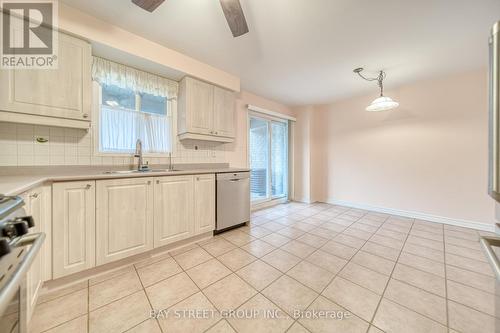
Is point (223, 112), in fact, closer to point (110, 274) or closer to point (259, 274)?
point (259, 274)

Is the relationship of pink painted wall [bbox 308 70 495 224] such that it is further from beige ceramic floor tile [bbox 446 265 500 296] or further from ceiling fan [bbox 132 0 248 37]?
ceiling fan [bbox 132 0 248 37]

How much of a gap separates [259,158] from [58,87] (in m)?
3.20

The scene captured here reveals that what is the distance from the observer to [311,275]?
1715mm

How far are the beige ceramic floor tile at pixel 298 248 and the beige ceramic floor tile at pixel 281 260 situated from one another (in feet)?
0.25

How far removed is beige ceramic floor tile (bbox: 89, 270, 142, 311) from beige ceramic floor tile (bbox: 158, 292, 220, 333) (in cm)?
46

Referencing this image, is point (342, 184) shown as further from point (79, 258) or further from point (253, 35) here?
point (79, 258)

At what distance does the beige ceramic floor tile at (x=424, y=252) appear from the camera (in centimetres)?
201

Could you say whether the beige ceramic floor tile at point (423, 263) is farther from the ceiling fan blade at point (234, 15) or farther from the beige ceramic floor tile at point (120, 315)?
the ceiling fan blade at point (234, 15)

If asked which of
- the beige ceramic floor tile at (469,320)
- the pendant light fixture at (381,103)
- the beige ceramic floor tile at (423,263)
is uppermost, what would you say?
the pendant light fixture at (381,103)

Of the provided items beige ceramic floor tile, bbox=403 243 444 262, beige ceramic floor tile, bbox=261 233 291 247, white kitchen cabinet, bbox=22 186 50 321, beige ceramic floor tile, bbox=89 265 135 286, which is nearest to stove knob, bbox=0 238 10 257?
white kitchen cabinet, bbox=22 186 50 321

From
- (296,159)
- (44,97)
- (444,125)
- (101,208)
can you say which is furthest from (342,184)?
(44,97)

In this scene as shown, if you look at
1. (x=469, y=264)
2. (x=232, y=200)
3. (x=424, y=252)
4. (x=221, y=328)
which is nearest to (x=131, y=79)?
(x=232, y=200)

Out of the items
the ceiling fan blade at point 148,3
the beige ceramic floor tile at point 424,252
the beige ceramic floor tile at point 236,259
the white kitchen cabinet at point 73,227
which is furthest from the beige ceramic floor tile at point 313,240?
the ceiling fan blade at point 148,3

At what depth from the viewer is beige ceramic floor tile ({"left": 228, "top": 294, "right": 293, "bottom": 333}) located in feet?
3.84
